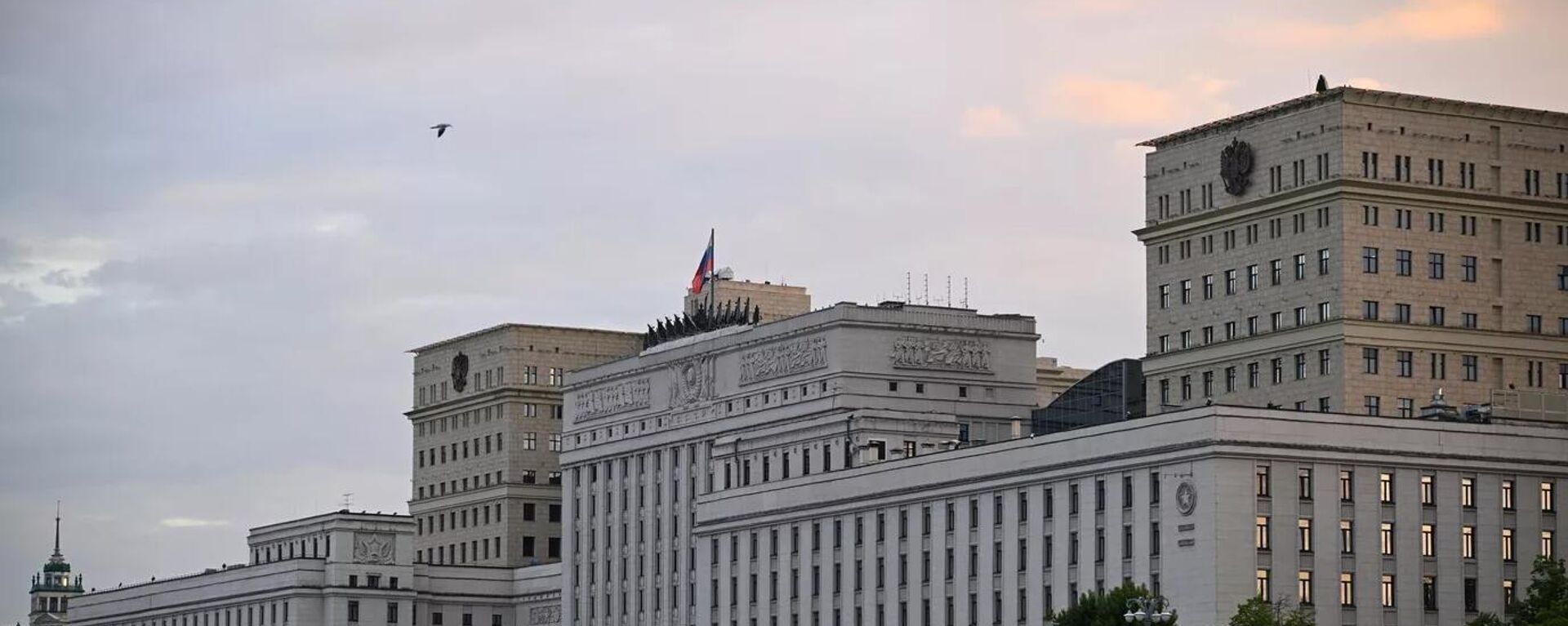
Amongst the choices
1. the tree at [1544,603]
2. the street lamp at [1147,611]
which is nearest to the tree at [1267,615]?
the street lamp at [1147,611]

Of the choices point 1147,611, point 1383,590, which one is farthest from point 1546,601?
point 1147,611

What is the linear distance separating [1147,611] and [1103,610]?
53.1 feet

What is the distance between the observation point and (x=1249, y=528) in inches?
6772

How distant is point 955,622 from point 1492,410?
32.2 metres

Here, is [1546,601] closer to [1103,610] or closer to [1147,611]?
[1103,610]

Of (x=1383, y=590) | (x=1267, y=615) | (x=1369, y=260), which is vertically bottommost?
(x=1267, y=615)

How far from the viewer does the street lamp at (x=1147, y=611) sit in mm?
142375

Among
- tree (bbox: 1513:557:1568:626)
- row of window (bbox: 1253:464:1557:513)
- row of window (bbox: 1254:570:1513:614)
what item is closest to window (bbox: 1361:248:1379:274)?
row of window (bbox: 1253:464:1557:513)

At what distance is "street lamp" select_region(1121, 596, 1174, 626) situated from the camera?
467ft

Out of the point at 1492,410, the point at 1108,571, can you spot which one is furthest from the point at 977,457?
the point at 1492,410

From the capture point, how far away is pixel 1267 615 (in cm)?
15888

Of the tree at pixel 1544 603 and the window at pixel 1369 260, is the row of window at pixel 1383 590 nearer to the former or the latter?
the tree at pixel 1544 603

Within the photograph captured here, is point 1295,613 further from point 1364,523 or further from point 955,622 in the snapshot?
point 955,622

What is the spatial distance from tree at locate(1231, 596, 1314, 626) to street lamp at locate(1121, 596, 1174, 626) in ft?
11.0
